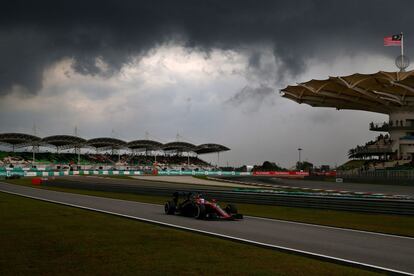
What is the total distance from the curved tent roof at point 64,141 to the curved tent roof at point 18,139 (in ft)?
7.11

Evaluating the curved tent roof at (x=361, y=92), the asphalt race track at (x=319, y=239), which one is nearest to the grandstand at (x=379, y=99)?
the curved tent roof at (x=361, y=92)

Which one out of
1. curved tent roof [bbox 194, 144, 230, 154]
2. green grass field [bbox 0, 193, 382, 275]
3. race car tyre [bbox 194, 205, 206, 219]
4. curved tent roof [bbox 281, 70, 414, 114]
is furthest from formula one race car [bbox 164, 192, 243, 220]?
curved tent roof [bbox 194, 144, 230, 154]

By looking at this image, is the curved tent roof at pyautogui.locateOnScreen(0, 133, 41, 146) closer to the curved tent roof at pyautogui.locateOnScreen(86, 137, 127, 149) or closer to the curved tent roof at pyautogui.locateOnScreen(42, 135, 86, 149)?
the curved tent roof at pyautogui.locateOnScreen(42, 135, 86, 149)

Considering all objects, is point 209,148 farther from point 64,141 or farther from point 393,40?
point 393,40

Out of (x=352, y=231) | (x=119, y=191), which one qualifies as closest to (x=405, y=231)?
(x=352, y=231)

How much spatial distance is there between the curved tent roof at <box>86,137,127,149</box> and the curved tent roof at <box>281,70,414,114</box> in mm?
43661

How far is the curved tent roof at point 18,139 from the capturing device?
95.7m

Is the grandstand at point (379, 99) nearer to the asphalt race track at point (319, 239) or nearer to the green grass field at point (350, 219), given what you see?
the green grass field at point (350, 219)

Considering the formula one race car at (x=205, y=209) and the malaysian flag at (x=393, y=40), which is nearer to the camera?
the formula one race car at (x=205, y=209)

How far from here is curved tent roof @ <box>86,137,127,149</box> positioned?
10519cm

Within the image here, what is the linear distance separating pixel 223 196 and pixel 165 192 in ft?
17.0

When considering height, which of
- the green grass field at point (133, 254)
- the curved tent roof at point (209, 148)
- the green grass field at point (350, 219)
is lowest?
the green grass field at point (350, 219)

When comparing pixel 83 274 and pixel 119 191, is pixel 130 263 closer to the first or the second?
pixel 83 274

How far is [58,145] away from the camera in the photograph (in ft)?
348
